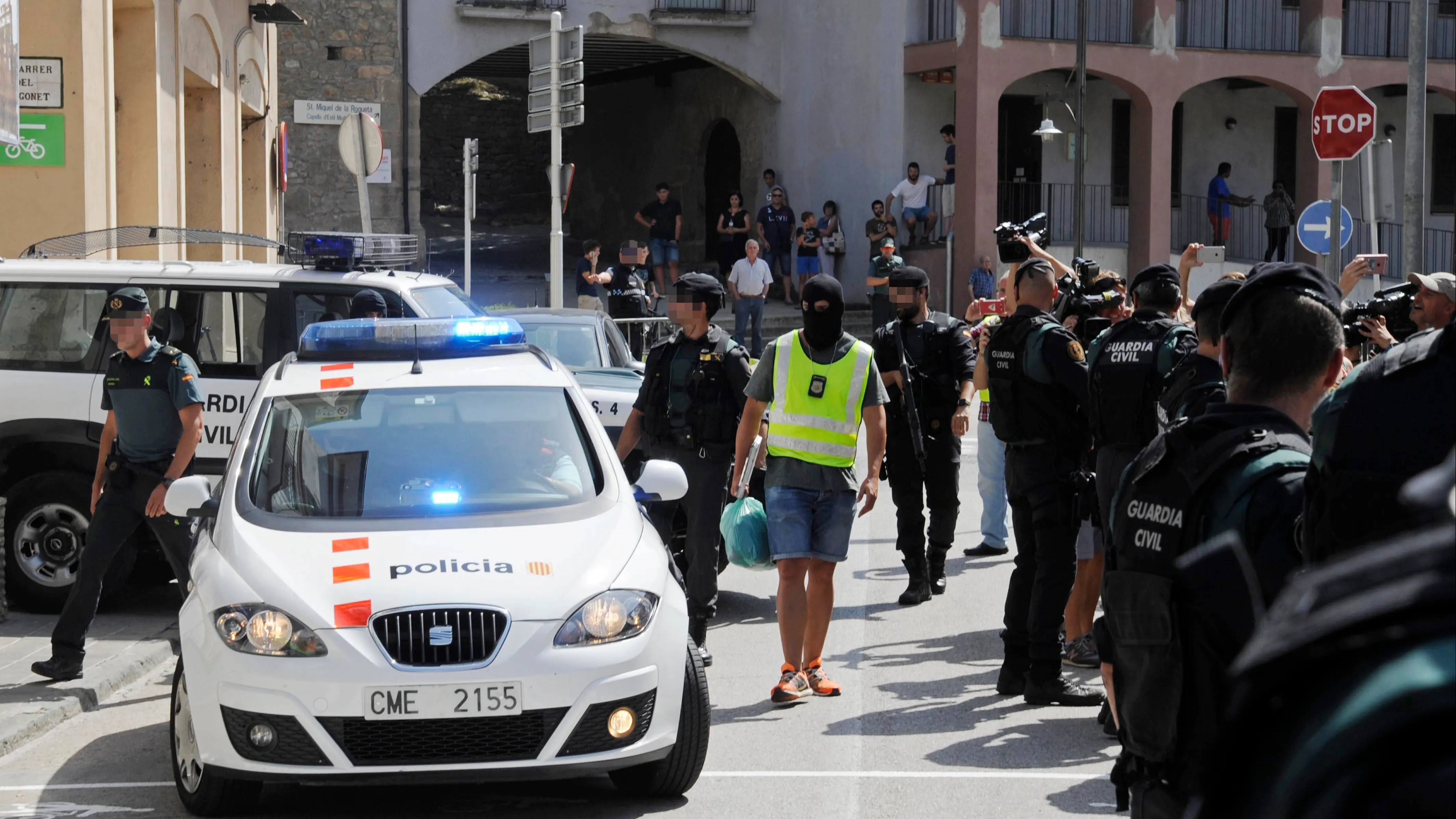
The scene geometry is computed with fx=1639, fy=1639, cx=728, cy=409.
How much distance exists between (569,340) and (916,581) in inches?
145

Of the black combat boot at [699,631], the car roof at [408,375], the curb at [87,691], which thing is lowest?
the curb at [87,691]

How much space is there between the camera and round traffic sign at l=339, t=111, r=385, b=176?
16531mm

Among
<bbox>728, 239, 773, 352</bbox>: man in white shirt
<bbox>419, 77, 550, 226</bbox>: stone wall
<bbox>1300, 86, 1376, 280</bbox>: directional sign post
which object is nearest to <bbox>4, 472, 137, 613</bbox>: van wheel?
<bbox>1300, 86, 1376, 280</bbox>: directional sign post

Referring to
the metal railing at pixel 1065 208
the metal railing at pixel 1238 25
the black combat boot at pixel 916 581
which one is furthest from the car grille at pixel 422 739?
the metal railing at pixel 1238 25

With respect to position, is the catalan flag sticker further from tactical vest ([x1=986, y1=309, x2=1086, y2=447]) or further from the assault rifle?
the assault rifle

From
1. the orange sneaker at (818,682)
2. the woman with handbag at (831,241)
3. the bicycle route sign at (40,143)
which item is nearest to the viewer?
Result: the orange sneaker at (818,682)

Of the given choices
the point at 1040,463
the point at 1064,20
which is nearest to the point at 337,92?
the point at 1064,20

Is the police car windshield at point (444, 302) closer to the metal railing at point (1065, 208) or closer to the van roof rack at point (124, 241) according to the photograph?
the van roof rack at point (124, 241)

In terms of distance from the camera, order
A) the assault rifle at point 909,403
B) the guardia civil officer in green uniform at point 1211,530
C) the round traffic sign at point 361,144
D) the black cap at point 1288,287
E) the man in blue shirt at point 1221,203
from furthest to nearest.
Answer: the man in blue shirt at point 1221,203 → the round traffic sign at point 361,144 → the assault rifle at point 909,403 → the black cap at point 1288,287 → the guardia civil officer in green uniform at point 1211,530

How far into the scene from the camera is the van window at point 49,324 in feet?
31.1

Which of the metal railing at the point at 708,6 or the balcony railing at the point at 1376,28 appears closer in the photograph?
the metal railing at the point at 708,6

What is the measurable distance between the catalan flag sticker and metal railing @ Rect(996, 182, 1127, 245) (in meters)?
25.8

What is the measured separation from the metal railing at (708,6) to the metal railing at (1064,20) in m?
4.29

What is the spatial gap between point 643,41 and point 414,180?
6.06 metres
